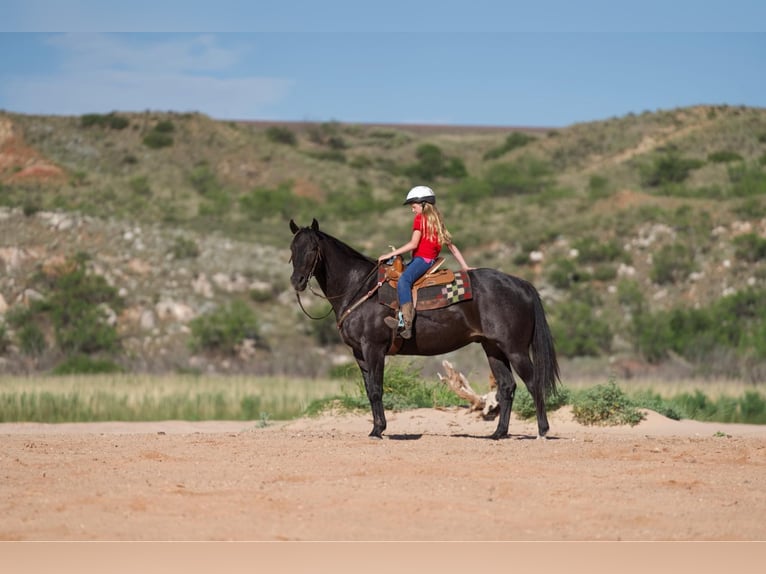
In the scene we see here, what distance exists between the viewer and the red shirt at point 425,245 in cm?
1370

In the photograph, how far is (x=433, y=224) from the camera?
1367 cm

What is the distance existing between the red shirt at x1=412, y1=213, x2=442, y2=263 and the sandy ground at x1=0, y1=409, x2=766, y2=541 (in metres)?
2.31

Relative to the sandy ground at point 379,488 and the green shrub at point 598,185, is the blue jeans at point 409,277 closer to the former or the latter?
the sandy ground at point 379,488

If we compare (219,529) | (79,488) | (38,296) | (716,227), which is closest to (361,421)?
(79,488)

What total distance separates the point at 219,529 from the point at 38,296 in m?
37.6

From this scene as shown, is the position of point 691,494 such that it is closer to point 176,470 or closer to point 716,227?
point 176,470

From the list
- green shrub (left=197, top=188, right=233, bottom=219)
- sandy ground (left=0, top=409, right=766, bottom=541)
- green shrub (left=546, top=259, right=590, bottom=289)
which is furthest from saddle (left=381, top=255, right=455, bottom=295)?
green shrub (left=197, top=188, right=233, bottom=219)

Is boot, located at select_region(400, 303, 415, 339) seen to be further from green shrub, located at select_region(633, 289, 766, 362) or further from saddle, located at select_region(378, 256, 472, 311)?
green shrub, located at select_region(633, 289, 766, 362)

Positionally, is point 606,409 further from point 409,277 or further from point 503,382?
point 409,277

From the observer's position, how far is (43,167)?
65.4m

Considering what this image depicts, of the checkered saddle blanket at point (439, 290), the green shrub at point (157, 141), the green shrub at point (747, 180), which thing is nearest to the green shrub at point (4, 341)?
the checkered saddle blanket at point (439, 290)

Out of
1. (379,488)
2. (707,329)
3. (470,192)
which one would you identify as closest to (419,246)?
(379,488)

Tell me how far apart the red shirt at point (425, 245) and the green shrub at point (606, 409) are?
485 centimetres

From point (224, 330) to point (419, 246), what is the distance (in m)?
27.3
